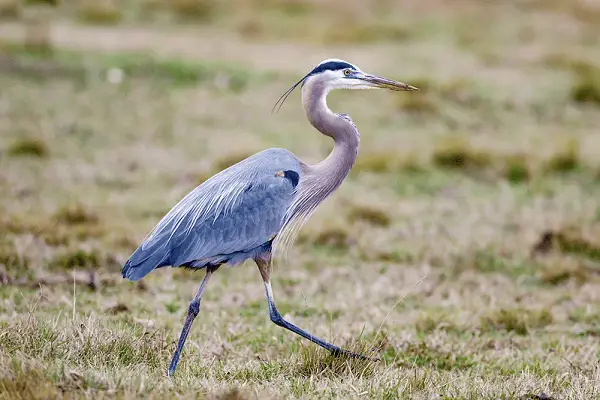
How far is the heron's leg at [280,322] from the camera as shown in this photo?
5.65 meters

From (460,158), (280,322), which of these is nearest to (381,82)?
(280,322)

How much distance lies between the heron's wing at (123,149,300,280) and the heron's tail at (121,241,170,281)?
0.04 feet

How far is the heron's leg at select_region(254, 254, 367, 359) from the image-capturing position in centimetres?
565

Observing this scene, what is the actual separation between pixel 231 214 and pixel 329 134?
2.61 feet

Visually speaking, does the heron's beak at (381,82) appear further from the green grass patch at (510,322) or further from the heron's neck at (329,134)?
the green grass patch at (510,322)

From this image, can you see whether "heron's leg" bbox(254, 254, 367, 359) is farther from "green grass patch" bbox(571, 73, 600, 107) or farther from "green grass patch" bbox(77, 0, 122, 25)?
"green grass patch" bbox(77, 0, 122, 25)

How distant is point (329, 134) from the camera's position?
6090mm

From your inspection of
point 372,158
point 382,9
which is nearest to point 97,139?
point 372,158

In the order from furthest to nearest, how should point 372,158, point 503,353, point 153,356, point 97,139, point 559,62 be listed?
point 559,62, point 97,139, point 372,158, point 503,353, point 153,356

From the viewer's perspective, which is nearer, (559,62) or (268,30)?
(559,62)

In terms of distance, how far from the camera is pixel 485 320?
7.33 metres

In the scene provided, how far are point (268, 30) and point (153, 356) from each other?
1952cm

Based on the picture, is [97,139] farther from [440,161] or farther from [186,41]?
[186,41]

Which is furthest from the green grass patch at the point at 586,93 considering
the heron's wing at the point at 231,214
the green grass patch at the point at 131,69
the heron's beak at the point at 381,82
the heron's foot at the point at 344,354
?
the heron's foot at the point at 344,354
